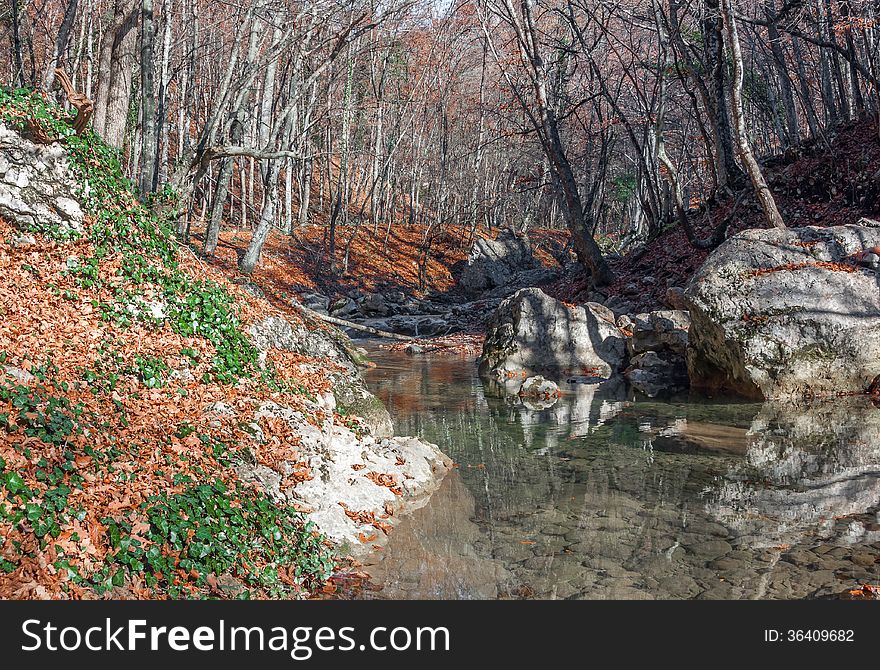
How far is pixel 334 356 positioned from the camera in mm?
10188

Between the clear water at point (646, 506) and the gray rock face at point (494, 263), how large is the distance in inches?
848

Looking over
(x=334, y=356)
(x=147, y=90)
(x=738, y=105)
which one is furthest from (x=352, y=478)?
(x=738, y=105)

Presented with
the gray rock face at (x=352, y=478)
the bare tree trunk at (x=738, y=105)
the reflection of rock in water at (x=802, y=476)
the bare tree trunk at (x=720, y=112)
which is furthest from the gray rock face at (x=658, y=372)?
the bare tree trunk at (x=720, y=112)

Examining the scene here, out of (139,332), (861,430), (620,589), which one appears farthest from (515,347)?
(620,589)

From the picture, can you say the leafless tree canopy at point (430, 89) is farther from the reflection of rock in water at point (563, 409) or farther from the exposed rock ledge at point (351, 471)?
the reflection of rock in water at point (563, 409)

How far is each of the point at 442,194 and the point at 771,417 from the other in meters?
28.2

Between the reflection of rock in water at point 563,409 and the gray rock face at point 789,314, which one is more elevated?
the gray rock face at point 789,314

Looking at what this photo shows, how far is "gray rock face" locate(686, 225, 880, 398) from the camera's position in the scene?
1112cm

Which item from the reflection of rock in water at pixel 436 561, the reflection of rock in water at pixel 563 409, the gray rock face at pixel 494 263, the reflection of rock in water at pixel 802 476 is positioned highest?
the gray rock face at pixel 494 263

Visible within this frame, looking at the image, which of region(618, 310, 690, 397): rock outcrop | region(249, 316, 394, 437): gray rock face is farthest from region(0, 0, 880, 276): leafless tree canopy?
region(618, 310, 690, 397): rock outcrop

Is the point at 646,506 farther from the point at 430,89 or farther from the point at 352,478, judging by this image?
the point at 430,89

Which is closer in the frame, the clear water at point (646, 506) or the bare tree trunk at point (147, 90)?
the clear water at point (646, 506)

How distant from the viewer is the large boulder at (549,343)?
14773 mm

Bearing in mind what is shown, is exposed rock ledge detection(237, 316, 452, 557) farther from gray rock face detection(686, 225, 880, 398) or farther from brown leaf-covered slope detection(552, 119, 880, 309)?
brown leaf-covered slope detection(552, 119, 880, 309)
